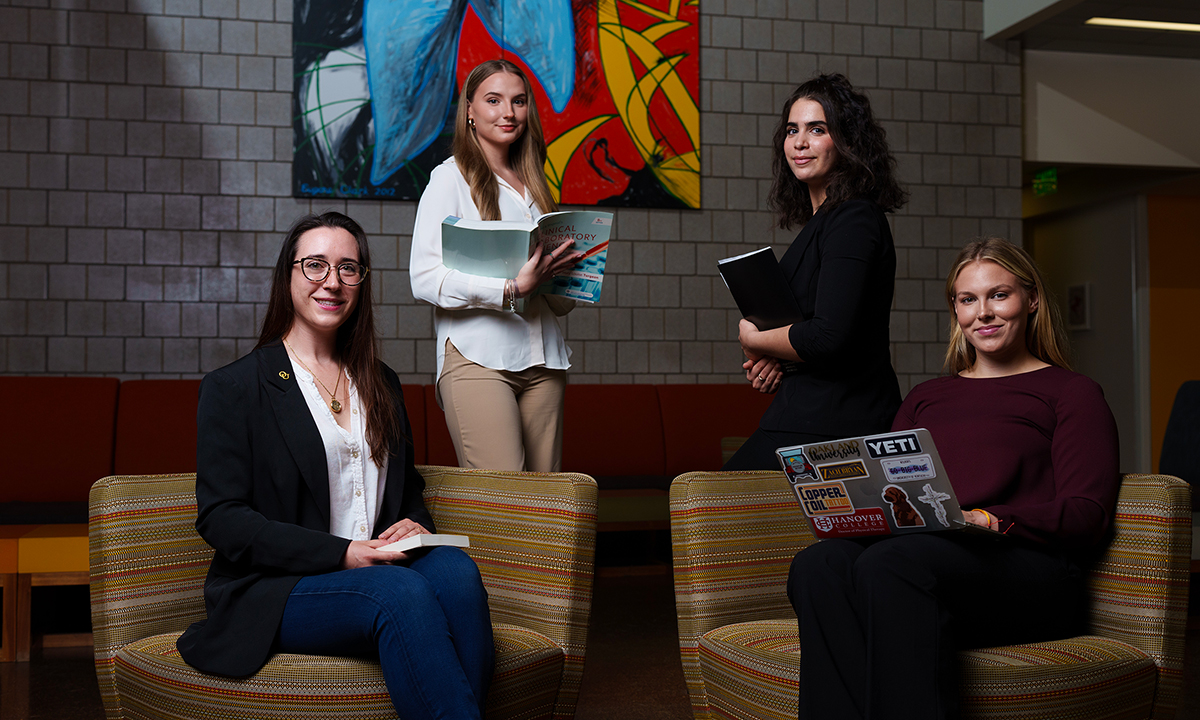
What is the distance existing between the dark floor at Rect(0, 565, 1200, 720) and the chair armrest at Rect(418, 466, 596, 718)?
A: 29.8 inches

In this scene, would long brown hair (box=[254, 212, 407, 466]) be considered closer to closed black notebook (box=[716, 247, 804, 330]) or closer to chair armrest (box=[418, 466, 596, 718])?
chair armrest (box=[418, 466, 596, 718])

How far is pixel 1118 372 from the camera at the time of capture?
6551 mm

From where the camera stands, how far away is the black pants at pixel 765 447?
183cm

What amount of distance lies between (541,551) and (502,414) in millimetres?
437

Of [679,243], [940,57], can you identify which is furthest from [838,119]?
[940,57]

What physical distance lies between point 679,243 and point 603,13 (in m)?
1.25

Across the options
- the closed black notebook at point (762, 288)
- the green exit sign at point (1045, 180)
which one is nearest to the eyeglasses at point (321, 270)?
the closed black notebook at point (762, 288)

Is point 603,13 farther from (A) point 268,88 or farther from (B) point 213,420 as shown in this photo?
(B) point 213,420

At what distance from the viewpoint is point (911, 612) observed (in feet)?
4.63

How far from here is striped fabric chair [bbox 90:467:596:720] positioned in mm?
1407

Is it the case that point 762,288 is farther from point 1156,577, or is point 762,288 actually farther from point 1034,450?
point 1156,577

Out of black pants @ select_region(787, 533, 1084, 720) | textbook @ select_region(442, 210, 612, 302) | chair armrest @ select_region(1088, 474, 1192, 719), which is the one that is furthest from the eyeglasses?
chair armrest @ select_region(1088, 474, 1192, 719)

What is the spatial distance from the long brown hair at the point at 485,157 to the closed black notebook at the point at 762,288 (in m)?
0.51

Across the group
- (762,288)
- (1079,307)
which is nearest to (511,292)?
(762,288)
